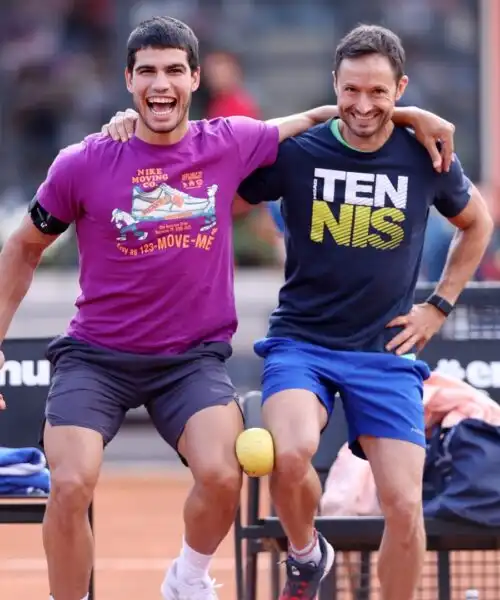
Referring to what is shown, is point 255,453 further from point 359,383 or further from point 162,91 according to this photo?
point 162,91

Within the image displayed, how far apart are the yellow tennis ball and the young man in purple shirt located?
4.5 inches

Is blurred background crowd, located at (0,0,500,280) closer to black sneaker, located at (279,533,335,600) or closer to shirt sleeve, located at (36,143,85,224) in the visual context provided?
shirt sleeve, located at (36,143,85,224)

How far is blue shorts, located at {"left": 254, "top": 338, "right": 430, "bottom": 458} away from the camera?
18.9ft

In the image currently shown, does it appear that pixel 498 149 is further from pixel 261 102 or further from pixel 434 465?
pixel 434 465

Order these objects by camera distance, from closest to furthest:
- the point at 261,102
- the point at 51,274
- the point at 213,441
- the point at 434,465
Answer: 1. the point at 213,441
2. the point at 434,465
3. the point at 51,274
4. the point at 261,102

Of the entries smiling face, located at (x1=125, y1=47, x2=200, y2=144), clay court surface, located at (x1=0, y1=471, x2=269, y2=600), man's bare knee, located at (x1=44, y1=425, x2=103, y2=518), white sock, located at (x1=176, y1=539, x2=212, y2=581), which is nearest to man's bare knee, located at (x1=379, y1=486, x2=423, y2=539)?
white sock, located at (x1=176, y1=539, x2=212, y2=581)

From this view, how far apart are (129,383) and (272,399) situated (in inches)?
20.7

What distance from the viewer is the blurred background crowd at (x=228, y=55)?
48.8ft

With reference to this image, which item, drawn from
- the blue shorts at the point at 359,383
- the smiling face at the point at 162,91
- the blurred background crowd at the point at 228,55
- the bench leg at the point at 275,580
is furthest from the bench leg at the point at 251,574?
the blurred background crowd at the point at 228,55

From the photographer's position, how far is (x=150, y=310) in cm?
575

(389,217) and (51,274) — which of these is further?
(51,274)

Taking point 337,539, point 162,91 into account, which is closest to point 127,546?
point 337,539

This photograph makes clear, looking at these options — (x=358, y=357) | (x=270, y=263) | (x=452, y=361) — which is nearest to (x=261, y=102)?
(x=270, y=263)

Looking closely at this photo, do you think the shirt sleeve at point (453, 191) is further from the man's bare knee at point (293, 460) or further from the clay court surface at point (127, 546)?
the clay court surface at point (127, 546)
